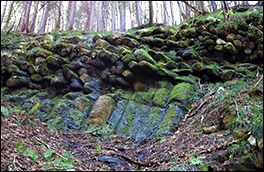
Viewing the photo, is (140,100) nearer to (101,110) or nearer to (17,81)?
(101,110)

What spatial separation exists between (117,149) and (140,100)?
3.07 metres

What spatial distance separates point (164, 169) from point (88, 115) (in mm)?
4636

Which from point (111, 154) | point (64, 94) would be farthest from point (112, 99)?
point (111, 154)

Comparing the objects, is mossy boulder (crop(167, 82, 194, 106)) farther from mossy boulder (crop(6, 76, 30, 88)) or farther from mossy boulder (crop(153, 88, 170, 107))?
mossy boulder (crop(6, 76, 30, 88))

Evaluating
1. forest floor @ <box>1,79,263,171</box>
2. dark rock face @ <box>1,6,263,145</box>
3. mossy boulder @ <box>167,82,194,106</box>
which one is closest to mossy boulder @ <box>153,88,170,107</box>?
dark rock face @ <box>1,6,263,145</box>

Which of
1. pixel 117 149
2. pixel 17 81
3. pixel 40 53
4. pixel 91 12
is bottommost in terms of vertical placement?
pixel 117 149

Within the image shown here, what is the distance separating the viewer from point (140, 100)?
7.70 m

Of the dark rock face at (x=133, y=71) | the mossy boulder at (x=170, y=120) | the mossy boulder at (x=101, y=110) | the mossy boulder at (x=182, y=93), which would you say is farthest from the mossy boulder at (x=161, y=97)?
the mossy boulder at (x=101, y=110)

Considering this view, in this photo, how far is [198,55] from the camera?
9.12 m

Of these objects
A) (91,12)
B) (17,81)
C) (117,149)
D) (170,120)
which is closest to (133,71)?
(170,120)

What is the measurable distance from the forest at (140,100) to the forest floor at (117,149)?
0.09 ft

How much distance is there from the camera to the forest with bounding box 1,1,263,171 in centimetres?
318

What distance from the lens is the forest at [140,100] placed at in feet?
10.4

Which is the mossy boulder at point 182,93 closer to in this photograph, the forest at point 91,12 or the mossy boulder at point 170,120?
the mossy boulder at point 170,120
